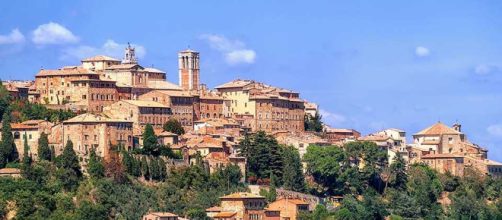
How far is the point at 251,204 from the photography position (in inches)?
3433

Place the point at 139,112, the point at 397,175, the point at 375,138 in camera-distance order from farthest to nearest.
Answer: the point at 375,138 → the point at 397,175 → the point at 139,112

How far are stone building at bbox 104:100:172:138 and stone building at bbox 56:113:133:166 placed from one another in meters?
4.60

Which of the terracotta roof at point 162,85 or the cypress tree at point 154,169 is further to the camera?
the terracotta roof at point 162,85

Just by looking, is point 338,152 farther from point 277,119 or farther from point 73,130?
point 73,130

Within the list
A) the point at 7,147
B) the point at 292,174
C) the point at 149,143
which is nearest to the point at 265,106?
the point at 292,174

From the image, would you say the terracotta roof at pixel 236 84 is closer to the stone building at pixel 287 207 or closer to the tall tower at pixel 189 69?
the tall tower at pixel 189 69

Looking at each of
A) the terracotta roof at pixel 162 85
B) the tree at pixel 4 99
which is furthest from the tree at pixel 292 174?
the tree at pixel 4 99

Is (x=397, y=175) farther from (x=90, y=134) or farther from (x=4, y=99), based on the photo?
(x=4, y=99)

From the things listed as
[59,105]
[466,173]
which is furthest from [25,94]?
[466,173]

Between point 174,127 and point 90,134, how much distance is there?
9380 mm

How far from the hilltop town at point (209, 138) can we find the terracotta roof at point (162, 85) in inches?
5.1

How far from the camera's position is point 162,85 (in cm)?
10300

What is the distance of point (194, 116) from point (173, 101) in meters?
2.93

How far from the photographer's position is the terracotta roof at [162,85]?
10212cm
